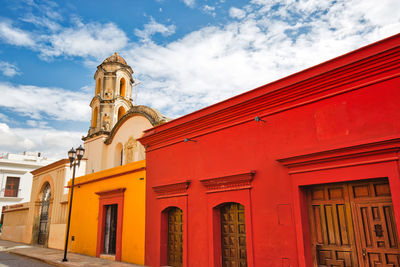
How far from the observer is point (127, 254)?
29.8 ft

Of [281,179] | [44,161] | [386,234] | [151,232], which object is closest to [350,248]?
[386,234]

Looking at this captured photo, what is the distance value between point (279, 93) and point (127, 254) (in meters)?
6.42

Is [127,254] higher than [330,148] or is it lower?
lower

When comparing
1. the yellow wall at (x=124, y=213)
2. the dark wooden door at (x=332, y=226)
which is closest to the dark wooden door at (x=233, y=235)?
the dark wooden door at (x=332, y=226)

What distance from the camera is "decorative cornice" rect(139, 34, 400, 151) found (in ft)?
15.9

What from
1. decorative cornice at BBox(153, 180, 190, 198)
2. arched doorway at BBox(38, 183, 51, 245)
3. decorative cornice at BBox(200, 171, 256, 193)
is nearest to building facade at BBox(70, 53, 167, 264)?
decorative cornice at BBox(153, 180, 190, 198)

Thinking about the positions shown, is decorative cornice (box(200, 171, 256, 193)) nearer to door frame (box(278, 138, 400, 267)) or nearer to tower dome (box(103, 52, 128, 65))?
door frame (box(278, 138, 400, 267))

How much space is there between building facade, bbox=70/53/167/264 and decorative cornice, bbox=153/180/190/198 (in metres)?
0.82

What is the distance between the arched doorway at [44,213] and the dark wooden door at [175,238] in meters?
8.92

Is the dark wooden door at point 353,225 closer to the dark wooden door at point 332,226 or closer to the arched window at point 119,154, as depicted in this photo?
the dark wooden door at point 332,226

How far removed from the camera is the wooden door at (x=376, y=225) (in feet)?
15.0

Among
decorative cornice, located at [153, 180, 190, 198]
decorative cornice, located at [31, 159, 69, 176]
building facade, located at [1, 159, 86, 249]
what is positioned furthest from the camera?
decorative cornice, located at [31, 159, 69, 176]

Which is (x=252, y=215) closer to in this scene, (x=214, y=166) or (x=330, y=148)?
(x=214, y=166)

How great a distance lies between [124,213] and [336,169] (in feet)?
21.7
